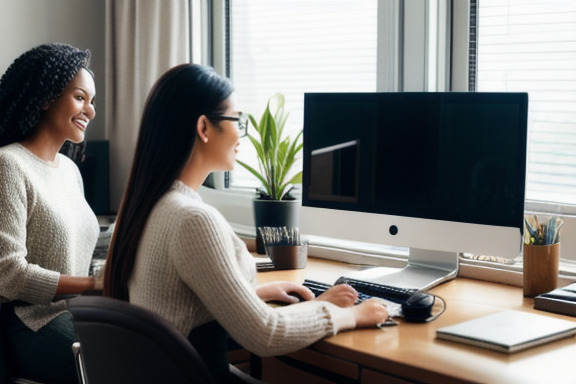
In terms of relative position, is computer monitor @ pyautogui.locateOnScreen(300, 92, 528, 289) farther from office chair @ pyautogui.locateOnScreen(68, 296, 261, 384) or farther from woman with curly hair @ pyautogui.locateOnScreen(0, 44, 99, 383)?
office chair @ pyautogui.locateOnScreen(68, 296, 261, 384)

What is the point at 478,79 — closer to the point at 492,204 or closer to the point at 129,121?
the point at 492,204

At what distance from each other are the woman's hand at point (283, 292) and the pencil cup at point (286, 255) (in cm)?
37

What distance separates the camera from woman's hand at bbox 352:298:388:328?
5.41ft

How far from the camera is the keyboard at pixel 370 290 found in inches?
72.3

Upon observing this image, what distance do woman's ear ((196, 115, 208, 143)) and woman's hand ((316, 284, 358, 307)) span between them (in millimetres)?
440

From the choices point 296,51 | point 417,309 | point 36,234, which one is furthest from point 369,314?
point 296,51

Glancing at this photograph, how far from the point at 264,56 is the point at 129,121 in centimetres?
65

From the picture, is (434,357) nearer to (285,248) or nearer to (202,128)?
(202,128)

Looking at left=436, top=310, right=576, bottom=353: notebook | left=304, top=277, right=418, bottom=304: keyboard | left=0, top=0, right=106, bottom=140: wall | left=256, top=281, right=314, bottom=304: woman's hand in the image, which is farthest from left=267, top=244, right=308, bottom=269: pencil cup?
left=0, top=0, right=106, bottom=140: wall

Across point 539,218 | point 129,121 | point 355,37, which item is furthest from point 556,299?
point 129,121

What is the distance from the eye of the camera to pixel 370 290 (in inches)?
75.3

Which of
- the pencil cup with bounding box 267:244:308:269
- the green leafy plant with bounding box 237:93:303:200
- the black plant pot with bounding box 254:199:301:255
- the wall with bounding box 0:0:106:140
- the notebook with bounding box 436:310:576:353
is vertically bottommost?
the notebook with bounding box 436:310:576:353

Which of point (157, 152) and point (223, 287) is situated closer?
point (223, 287)

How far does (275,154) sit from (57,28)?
1262 mm
